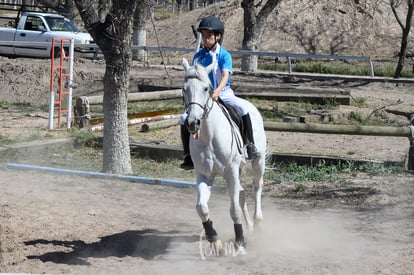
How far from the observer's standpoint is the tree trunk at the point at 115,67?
11875mm

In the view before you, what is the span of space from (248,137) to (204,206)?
1.23m

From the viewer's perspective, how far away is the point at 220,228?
948 centimetres

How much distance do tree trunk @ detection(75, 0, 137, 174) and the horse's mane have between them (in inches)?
171

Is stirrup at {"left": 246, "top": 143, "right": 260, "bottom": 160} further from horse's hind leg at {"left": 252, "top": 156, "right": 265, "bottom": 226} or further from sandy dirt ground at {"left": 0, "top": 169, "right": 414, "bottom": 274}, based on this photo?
sandy dirt ground at {"left": 0, "top": 169, "right": 414, "bottom": 274}

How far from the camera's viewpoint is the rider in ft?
27.0

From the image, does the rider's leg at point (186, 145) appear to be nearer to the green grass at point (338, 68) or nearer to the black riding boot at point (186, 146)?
the black riding boot at point (186, 146)

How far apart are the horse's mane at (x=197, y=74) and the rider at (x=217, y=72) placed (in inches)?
10.2

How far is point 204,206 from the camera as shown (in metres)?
7.87

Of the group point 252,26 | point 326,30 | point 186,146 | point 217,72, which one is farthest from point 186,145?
point 326,30

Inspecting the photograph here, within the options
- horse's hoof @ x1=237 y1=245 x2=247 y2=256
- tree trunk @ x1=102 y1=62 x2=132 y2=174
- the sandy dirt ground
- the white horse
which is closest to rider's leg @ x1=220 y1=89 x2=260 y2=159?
the white horse

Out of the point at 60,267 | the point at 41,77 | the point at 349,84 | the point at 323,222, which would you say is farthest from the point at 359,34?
the point at 60,267

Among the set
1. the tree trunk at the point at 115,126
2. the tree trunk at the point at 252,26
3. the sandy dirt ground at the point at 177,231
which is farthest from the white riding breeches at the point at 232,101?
the tree trunk at the point at 252,26

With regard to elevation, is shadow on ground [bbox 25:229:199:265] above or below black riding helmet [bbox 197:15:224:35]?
below

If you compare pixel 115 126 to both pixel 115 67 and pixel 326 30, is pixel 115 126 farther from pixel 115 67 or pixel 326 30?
pixel 326 30
